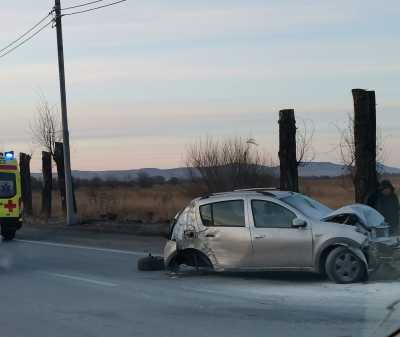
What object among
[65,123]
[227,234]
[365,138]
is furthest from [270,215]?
[65,123]

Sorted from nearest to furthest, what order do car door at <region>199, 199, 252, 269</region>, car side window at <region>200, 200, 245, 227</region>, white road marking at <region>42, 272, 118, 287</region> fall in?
car door at <region>199, 199, 252, 269</region>
car side window at <region>200, 200, 245, 227</region>
white road marking at <region>42, 272, 118, 287</region>

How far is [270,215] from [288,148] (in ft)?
27.4

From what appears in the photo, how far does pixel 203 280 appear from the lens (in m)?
12.9

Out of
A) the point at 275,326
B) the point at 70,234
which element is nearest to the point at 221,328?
the point at 275,326

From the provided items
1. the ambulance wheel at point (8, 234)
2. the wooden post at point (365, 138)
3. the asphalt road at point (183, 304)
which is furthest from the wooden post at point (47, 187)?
the asphalt road at point (183, 304)

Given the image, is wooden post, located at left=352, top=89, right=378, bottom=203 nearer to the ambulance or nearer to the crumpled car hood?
the crumpled car hood

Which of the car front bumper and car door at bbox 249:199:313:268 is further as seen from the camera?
car door at bbox 249:199:313:268

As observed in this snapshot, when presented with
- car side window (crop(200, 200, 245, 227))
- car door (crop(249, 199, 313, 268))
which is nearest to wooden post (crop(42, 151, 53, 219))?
car side window (crop(200, 200, 245, 227))

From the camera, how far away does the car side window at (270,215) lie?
12.0m

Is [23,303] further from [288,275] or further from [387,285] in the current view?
[387,285]

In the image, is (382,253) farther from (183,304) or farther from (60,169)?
→ (60,169)

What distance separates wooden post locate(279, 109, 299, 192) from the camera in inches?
801

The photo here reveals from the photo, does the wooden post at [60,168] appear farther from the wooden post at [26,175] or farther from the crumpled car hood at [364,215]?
the crumpled car hood at [364,215]

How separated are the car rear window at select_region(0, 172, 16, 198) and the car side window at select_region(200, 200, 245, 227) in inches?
472
